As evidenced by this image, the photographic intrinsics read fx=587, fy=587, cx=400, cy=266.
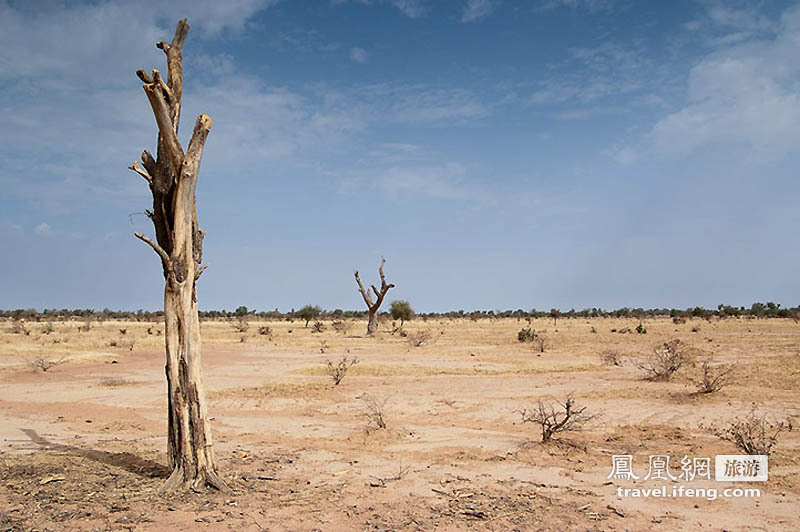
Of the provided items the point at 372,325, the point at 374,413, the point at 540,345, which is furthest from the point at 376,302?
the point at 374,413

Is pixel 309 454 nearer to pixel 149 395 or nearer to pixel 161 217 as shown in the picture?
pixel 161 217

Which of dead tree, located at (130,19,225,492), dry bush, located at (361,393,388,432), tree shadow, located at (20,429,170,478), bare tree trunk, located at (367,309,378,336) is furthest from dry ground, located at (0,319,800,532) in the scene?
bare tree trunk, located at (367,309,378,336)

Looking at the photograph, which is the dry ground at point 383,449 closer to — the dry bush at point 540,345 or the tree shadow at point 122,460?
the tree shadow at point 122,460

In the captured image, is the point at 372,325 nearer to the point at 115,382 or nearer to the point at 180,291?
the point at 115,382

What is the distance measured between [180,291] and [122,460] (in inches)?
125

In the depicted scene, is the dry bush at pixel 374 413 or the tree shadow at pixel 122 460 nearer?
the tree shadow at pixel 122 460

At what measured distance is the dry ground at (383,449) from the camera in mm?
6172

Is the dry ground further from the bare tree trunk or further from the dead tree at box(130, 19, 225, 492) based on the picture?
Result: the bare tree trunk

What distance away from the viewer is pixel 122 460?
27.2ft

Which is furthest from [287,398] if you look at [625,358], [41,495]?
[625,358]

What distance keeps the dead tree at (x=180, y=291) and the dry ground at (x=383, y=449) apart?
47 cm

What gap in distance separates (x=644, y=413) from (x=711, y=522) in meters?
6.19

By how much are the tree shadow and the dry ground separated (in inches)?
1.4

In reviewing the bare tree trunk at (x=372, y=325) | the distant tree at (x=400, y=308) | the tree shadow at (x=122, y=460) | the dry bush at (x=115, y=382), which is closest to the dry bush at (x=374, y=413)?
the tree shadow at (x=122, y=460)
